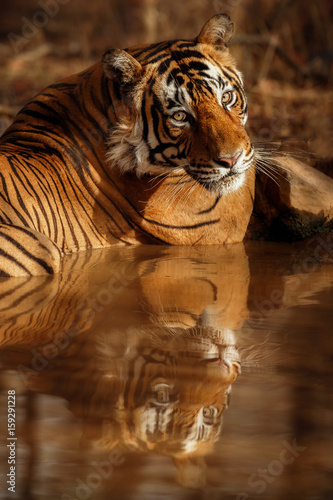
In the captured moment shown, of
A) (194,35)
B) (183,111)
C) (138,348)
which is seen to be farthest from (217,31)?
(194,35)

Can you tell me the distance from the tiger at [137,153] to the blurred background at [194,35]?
3271mm

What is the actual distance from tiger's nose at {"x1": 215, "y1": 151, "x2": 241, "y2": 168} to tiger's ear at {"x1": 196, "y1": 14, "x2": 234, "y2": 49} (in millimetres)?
811

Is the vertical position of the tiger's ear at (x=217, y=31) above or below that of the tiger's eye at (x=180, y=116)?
above

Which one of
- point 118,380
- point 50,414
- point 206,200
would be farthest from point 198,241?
point 50,414

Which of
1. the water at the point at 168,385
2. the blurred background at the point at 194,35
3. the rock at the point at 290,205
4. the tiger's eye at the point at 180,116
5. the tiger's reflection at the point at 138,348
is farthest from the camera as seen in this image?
the blurred background at the point at 194,35

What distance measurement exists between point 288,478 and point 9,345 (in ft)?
4.14

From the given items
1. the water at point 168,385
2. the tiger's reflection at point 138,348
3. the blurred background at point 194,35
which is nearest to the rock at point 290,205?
the tiger's reflection at point 138,348

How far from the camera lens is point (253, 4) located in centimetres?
1145

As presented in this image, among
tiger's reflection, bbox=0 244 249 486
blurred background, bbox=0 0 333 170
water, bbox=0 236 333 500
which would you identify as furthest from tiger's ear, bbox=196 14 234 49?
blurred background, bbox=0 0 333 170

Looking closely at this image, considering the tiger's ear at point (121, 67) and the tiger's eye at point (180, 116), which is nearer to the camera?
the tiger's ear at point (121, 67)

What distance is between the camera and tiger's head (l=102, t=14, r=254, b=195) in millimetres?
4191

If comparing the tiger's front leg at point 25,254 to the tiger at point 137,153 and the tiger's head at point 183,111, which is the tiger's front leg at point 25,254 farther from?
the tiger's head at point 183,111

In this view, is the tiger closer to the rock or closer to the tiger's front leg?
the tiger's front leg

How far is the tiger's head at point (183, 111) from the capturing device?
4191mm
